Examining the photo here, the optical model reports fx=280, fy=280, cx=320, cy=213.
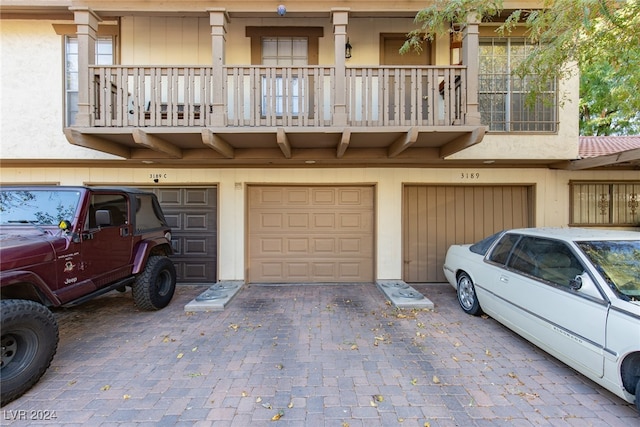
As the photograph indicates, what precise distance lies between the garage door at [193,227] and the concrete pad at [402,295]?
12.6 ft

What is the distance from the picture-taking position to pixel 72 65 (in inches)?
228

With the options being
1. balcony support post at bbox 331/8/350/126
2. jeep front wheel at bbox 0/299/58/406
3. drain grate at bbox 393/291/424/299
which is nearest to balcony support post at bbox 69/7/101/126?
jeep front wheel at bbox 0/299/58/406

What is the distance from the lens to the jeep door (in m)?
3.58

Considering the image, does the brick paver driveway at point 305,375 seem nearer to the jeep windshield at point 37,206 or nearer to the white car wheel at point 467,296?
the white car wheel at point 467,296

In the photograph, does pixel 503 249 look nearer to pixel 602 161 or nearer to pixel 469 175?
pixel 469 175

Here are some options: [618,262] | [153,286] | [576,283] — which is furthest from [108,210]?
[618,262]

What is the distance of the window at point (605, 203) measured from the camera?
623 centimetres

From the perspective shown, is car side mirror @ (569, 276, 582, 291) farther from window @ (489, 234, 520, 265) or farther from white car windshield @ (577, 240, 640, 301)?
window @ (489, 234, 520, 265)

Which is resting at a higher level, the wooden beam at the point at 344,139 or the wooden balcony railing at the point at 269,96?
the wooden balcony railing at the point at 269,96

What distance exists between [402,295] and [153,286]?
436cm

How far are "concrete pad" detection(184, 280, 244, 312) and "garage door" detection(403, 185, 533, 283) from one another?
3817 millimetres

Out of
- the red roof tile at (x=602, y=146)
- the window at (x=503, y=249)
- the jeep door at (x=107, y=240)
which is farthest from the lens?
the red roof tile at (x=602, y=146)

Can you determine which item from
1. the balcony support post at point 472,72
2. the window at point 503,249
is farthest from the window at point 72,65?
the window at point 503,249

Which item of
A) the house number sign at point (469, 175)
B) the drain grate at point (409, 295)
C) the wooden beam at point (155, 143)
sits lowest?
the drain grate at point (409, 295)
